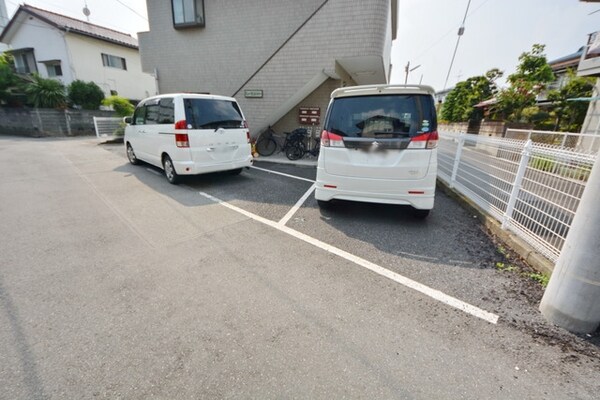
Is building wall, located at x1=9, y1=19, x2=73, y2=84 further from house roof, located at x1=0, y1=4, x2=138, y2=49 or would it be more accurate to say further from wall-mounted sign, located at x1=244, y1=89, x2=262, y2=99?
wall-mounted sign, located at x1=244, y1=89, x2=262, y2=99

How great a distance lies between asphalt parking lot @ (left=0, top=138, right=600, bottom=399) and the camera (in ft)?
5.44

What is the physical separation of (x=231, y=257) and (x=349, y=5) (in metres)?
7.37

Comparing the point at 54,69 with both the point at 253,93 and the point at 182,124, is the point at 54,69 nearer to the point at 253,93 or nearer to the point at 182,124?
the point at 253,93

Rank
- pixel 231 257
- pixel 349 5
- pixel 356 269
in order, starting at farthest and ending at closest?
pixel 349 5 < pixel 231 257 < pixel 356 269

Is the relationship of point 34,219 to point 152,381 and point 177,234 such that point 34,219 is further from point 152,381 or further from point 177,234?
point 152,381

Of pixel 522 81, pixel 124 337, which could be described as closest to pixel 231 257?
pixel 124 337

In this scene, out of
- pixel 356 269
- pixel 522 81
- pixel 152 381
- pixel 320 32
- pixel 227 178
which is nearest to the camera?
pixel 152 381

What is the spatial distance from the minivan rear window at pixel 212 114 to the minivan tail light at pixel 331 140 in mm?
2692

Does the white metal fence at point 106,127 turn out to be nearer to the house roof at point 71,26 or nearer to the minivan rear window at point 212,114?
the house roof at point 71,26

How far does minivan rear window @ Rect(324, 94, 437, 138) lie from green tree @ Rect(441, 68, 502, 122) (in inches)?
725

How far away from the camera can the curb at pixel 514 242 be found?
2.68 meters

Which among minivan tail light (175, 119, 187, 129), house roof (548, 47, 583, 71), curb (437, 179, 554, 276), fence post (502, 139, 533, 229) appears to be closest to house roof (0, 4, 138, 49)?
minivan tail light (175, 119, 187, 129)

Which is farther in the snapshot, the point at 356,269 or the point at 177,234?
the point at 177,234

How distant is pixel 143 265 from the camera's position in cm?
288
